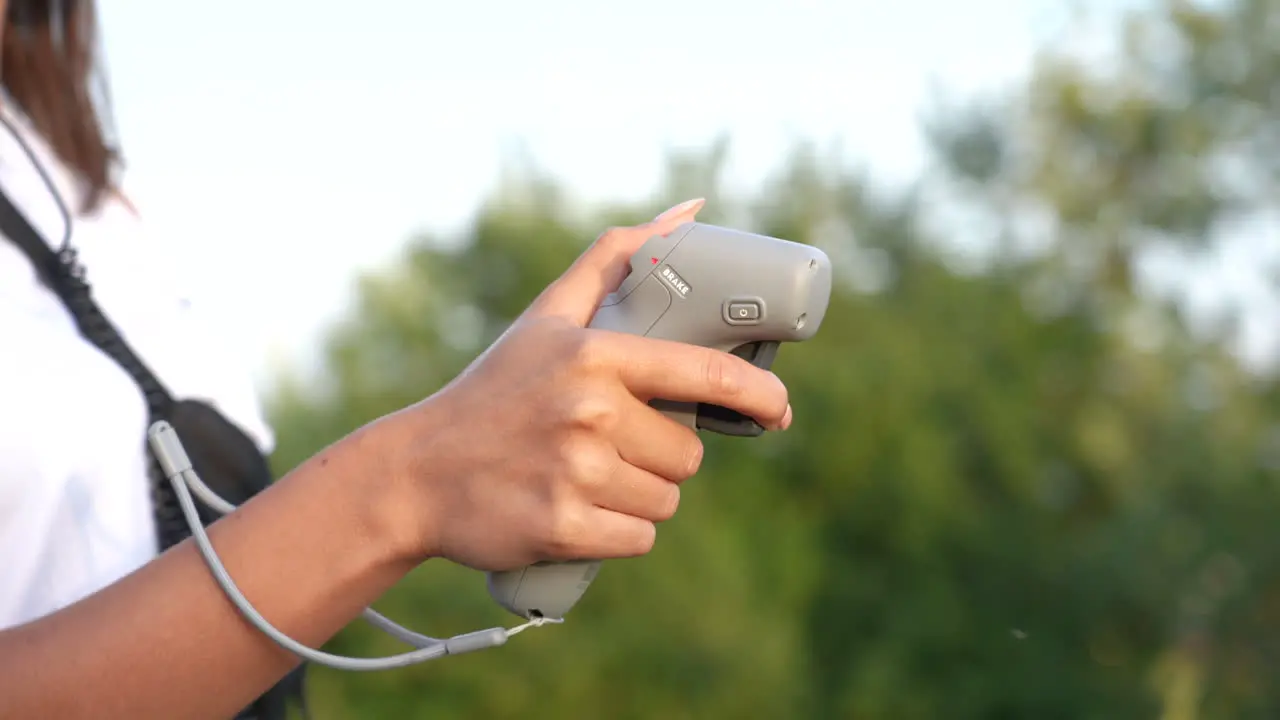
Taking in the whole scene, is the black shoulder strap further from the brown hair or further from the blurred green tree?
the blurred green tree

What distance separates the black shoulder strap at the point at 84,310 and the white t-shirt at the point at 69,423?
1 cm

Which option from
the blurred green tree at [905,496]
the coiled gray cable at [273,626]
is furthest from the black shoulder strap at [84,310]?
the blurred green tree at [905,496]

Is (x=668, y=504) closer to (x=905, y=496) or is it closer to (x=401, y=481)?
(x=401, y=481)

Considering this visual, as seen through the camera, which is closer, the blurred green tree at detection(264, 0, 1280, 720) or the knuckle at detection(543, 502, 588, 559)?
the knuckle at detection(543, 502, 588, 559)

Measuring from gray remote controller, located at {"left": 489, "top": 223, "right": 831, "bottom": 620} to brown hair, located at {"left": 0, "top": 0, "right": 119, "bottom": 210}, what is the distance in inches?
33.2

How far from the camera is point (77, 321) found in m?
1.26

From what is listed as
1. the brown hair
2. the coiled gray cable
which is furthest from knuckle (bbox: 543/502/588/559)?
the brown hair

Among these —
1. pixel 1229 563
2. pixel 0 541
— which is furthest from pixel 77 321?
pixel 1229 563

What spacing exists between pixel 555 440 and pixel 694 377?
0.35 feet

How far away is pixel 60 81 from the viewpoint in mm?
1589

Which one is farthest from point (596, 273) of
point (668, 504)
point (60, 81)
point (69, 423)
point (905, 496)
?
point (905, 496)

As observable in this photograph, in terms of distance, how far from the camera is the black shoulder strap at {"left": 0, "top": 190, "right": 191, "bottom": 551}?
1259 millimetres

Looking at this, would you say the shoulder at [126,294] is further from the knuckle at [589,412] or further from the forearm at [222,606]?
the knuckle at [589,412]

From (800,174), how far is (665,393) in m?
8.23
